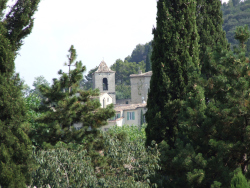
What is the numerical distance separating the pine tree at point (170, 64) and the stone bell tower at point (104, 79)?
1755 inches

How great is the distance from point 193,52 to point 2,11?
5.53m

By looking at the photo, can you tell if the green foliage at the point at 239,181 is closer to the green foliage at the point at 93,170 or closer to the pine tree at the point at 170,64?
the green foliage at the point at 93,170

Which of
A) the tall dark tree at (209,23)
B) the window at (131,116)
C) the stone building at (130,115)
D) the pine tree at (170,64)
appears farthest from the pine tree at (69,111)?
the window at (131,116)

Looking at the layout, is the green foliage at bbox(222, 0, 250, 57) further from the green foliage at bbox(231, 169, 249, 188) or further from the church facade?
the green foliage at bbox(231, 169, 249, 188)

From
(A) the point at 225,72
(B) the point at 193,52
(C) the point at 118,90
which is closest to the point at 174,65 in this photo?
(B) the point at 193,52

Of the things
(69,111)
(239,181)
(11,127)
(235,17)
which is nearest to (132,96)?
(235,17)

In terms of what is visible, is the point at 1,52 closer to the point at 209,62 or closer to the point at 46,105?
the point at 46,105

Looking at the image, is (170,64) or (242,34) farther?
(170,64)

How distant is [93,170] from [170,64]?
4.22 metres

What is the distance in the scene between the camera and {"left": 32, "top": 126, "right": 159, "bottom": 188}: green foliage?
23.4 ft

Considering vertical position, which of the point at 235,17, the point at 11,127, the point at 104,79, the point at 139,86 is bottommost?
the point at 11,127

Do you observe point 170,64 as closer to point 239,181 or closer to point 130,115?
point 239,181

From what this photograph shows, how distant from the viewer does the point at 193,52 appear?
10367 millimetres

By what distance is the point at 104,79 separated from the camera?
56688 millimetres
